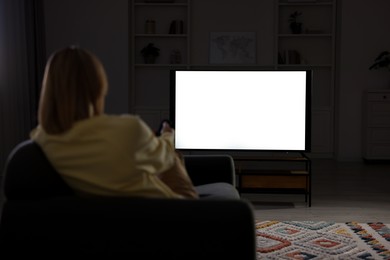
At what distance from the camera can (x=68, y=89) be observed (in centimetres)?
178

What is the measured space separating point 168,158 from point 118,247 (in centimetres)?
36

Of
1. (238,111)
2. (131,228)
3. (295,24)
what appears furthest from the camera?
(295,24)

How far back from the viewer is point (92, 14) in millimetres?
7586

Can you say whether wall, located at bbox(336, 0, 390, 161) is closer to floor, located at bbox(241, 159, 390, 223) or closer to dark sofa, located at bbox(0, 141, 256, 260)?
floor, located at bbox(241, 159, 390, 223)

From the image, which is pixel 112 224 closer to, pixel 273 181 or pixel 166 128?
pixel 166 128

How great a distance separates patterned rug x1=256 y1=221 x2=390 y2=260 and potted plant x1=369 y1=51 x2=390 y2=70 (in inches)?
156

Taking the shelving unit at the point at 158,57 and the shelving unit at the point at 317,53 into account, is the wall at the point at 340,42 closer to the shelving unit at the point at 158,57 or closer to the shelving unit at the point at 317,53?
the shelving unit at the point at 317,53

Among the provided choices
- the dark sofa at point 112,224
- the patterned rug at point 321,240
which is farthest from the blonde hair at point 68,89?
the patterned rug at point 321,240

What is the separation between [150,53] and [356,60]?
2677mm

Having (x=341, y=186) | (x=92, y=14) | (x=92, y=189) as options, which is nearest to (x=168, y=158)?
(x=92, y=189)

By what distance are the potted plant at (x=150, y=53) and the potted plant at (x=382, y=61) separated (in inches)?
110

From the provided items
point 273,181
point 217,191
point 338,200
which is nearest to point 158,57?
point 273,181

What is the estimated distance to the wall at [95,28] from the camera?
24.8ft

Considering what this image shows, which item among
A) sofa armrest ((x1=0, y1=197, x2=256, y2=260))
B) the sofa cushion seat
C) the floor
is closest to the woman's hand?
the sofa cushion seat
